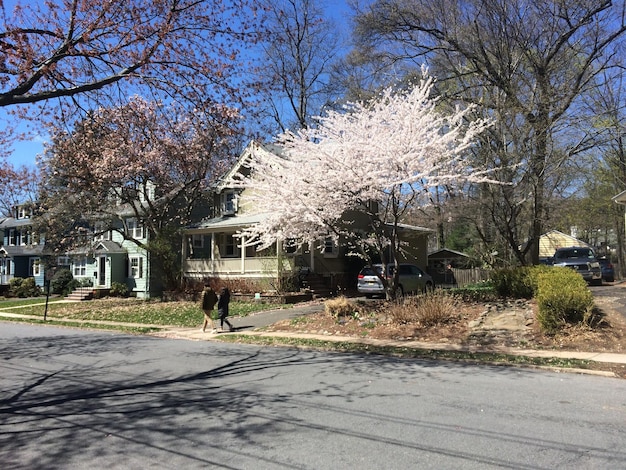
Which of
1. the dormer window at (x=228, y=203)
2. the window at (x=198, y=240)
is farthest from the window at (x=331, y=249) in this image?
the window at (x=198, y=240)

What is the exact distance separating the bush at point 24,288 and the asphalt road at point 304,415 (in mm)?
29715

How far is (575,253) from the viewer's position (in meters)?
27.8

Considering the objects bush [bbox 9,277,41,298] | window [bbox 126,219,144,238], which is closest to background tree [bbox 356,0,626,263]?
window [bbox 126,219,144,238]

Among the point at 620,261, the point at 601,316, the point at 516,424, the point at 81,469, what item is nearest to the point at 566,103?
the point at 601,316

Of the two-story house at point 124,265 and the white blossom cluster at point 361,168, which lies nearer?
the white blossom cluster at point 361,168

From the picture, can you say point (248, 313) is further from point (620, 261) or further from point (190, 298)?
point (620, 261)

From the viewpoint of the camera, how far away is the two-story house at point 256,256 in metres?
24.1

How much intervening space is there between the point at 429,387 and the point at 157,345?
7.98m

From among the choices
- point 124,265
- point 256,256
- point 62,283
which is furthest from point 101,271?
point 256,256

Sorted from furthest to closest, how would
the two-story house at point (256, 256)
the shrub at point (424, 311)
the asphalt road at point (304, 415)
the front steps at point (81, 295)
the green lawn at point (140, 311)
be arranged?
the front steps at point (81, 295)
the two-story house at point (256, 256)
the green lawn at point (140, 311)
the shrub at point (424, 311)
the asphalt road at point (304, 415)

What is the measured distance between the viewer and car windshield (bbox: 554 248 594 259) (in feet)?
89.7

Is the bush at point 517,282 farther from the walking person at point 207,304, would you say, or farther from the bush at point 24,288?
the bush at point 24,288

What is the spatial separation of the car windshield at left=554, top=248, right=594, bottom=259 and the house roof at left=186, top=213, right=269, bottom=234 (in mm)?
16576

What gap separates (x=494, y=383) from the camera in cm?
797
